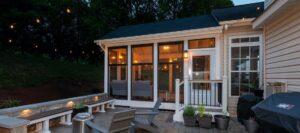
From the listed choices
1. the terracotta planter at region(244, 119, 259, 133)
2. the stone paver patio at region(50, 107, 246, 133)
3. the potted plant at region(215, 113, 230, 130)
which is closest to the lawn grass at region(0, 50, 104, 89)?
the stone paver patio at region(50, 107, 246, 133)

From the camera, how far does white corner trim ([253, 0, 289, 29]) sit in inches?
142

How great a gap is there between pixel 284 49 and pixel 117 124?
3887 millimetres

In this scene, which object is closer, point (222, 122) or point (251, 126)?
point (251, 126)

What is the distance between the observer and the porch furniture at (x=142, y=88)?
704cm

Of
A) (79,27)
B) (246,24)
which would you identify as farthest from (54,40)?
(246,24)

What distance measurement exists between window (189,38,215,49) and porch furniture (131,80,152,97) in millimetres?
2099

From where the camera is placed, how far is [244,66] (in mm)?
5727

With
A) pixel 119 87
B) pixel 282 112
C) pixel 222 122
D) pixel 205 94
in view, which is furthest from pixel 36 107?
pixel 282 112

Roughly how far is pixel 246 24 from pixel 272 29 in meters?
0.83

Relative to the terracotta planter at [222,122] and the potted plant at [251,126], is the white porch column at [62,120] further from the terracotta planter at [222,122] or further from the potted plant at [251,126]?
the potted plant at [251,126]

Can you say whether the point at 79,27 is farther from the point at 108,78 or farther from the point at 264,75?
the point at 264,75

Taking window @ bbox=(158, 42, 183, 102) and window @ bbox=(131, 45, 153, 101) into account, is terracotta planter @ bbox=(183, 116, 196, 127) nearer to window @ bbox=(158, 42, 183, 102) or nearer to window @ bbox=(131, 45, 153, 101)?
window @ bbox=(158, 42, 183, 102)

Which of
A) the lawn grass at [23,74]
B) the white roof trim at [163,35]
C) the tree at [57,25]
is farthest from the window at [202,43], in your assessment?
the lawn grass at [23,74]

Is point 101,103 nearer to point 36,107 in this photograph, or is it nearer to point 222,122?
point 36,107
